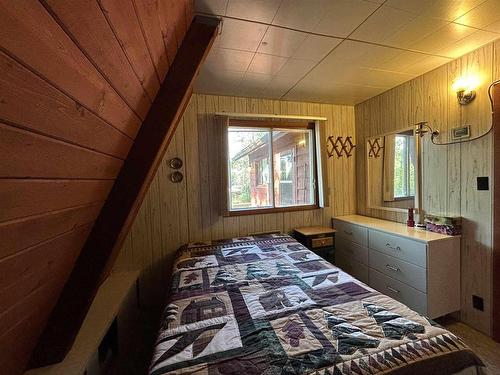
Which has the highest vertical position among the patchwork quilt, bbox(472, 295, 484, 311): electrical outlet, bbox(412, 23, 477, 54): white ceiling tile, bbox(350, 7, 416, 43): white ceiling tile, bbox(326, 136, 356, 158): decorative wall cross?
bbox(412, 23, 477, 54): white ceiling tile

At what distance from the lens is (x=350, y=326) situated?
113 centimetres

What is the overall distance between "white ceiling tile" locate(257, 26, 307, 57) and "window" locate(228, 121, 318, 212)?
1.06m

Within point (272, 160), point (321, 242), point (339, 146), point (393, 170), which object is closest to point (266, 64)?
point (272, 160)

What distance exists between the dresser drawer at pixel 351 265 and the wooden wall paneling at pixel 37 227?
2684 mm

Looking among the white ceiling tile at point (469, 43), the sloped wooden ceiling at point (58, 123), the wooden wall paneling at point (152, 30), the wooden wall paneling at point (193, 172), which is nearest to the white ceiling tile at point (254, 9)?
the sloped wooden ceiling at point (58, 123)

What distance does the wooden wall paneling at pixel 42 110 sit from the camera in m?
→ 0.42

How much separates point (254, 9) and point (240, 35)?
0.85 ft

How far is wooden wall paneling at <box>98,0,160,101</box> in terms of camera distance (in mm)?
627


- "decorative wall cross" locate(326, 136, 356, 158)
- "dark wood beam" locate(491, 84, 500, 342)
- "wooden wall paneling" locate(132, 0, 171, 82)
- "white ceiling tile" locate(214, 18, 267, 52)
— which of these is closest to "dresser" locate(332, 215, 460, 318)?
"dark wood beam" locate(491, 84, 500, 342)

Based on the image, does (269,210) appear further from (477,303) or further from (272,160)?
(477,303)

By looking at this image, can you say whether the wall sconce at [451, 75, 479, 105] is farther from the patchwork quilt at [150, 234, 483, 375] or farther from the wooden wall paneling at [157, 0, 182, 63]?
the wooden wall paneling at [157, 0, 182, 63]

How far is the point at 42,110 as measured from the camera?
52 centimetres

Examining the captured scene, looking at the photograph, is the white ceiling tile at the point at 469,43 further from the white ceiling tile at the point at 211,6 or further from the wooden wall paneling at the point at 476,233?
the white ceiling tile at the point at 211,6

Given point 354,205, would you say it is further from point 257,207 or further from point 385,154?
point 257,207
